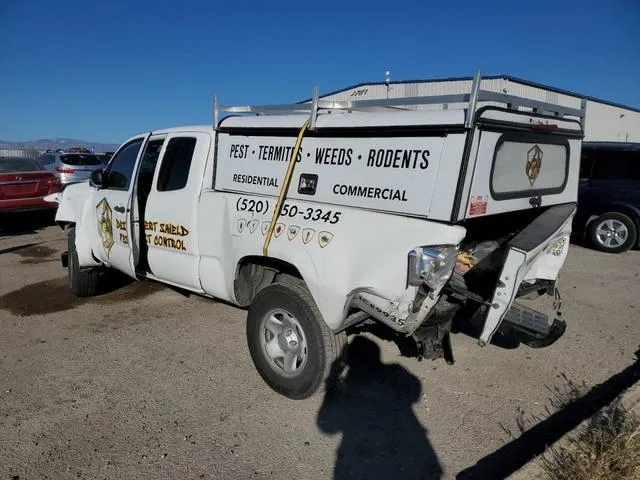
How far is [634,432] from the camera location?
2504mm

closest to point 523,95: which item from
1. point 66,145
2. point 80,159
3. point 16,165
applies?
point 80,159

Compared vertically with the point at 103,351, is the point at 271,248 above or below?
above

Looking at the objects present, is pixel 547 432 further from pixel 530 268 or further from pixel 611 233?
pixel 611 233

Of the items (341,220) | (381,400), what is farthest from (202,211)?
(381,400)

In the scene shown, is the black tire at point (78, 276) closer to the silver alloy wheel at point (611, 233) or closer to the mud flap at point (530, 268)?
the mud flap at point (530, 268)

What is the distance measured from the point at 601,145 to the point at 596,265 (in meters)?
2.40

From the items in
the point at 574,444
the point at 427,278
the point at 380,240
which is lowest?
the point at 574,444

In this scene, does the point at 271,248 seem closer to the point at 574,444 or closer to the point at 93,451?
the point at 93,451

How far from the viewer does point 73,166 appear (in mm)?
13422

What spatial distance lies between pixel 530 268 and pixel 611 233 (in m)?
6.68

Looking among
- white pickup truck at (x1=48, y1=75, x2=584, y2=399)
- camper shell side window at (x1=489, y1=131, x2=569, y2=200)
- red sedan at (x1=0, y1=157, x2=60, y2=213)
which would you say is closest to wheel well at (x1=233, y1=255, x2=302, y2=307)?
white pickup truck at (x1=48, y1=75, x2=584, y2=399)

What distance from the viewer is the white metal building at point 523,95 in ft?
66.1

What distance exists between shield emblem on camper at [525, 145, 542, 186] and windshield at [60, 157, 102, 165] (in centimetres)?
1334

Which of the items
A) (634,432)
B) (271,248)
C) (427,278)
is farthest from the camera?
(271,248)
